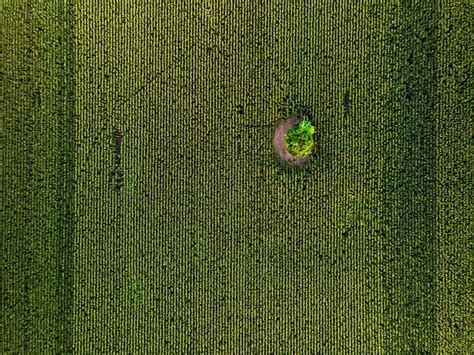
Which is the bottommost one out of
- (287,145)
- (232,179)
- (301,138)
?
(232,179)

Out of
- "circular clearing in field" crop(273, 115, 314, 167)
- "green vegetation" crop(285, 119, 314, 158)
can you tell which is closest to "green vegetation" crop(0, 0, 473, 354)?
"green vegetation" crop(285, 119, 314, 158)

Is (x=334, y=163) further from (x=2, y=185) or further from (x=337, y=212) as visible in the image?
(x=2, y=185)

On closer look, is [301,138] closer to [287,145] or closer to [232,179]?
[287,145]

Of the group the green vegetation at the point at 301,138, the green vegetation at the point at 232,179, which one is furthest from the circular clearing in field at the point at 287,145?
the green vegetation at the point at 232,179

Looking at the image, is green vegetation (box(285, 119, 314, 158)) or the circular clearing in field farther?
the circular clearing in field

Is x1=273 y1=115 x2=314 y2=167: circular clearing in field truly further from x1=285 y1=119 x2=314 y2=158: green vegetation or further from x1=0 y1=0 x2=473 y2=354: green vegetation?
x1=0 y1=0 x2=473 y2=354: green vegetation

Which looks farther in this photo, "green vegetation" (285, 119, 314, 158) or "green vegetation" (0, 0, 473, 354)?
"green vegetation" (0, 0, 473, 354)

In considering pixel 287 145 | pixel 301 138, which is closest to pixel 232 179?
pixel 287 145

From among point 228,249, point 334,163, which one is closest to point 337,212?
point 334,163
